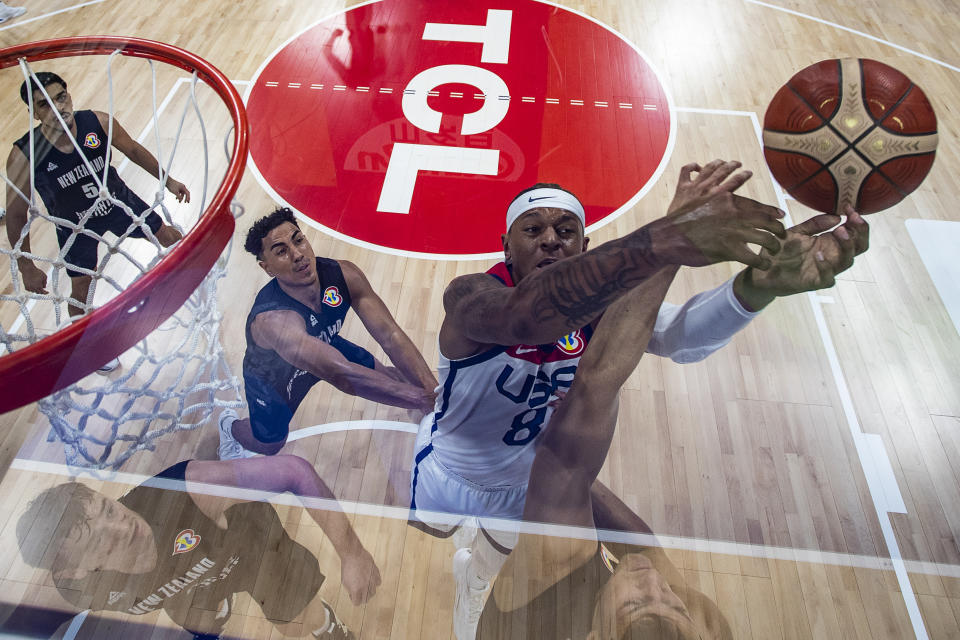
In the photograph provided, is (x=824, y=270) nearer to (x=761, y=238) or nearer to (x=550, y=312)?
(x=761, y=238)

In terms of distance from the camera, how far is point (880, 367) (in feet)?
→ 9.46

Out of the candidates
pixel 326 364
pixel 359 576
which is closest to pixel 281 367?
pixel 326 364

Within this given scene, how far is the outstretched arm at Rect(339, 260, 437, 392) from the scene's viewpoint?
108 inches

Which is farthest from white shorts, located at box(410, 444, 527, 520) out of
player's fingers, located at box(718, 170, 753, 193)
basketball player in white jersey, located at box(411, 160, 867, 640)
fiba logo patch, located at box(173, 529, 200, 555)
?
player's fingers, located at box(718, 170, 753, 193)

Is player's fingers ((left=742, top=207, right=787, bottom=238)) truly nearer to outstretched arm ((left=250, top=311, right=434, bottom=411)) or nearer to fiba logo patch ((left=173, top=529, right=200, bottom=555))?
outstretched arm ((left=250, top=311, right=434, bottom=411))

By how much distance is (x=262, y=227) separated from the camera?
2.99 metres

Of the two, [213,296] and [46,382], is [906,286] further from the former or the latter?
[46,382]

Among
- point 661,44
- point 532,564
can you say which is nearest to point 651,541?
point 532,564

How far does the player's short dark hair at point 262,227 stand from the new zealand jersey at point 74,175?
554mm

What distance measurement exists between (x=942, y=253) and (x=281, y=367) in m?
3.25

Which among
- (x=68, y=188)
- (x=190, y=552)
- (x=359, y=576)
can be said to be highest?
(x=68, y=188)

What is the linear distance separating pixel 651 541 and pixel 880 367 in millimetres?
1383

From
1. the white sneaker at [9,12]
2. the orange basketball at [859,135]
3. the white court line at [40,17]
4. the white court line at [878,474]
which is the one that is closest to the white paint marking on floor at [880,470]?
the white court line at [878,474]

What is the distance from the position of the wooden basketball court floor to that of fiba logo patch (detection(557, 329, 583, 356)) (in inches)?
15.3
